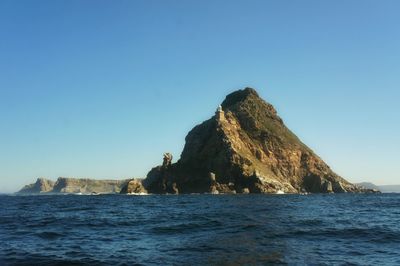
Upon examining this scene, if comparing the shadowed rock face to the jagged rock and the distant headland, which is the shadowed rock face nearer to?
the distant headland

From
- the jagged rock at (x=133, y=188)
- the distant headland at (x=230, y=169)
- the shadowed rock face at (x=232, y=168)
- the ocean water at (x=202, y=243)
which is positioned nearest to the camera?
the ocean water at (x=202, y=243)

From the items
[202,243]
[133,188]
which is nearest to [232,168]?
[133,188]

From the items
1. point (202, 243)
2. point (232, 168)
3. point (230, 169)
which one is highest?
point (232, 168)

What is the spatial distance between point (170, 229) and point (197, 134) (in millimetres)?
159046

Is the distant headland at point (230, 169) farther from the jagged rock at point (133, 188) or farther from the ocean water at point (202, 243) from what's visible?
the ocean water at point (202, 243)

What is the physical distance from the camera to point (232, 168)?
159 metres

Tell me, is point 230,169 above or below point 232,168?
below

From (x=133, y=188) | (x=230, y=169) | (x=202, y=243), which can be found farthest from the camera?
(x=133, y=188)

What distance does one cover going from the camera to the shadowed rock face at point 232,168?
15775cm

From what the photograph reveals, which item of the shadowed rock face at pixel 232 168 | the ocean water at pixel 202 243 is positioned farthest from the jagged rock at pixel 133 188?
the ocean water at pixel 202 243

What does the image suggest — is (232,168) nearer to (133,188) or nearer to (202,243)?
(133,188)

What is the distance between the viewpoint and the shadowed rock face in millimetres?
157750

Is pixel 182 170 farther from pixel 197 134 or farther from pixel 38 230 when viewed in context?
pixel 38 230

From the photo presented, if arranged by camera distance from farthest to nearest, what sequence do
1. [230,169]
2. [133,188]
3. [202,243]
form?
[133,188] → [230,169] → [202,243]
